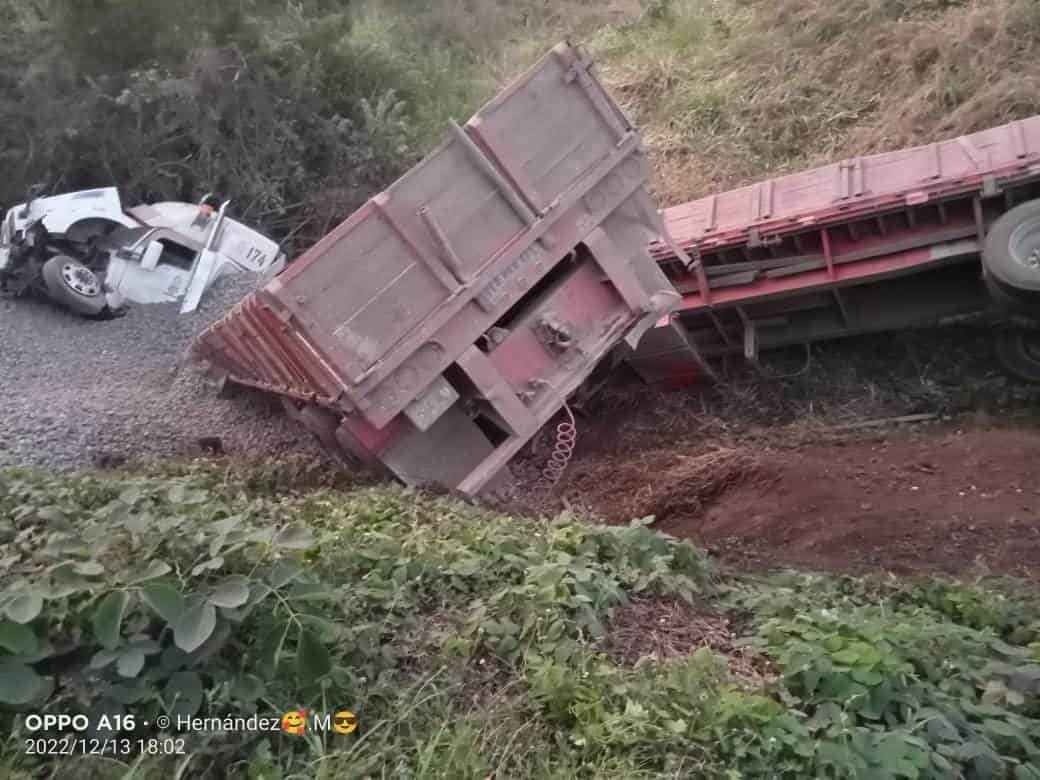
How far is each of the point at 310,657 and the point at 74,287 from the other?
711cm

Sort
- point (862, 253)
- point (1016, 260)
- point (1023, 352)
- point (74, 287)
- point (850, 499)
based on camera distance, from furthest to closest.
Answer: point (74, 287), point (1023, 352), point (862, 253), point (1016, 260), point (850, 499)

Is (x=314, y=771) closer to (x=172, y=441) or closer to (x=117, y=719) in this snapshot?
(x=117, y=719)

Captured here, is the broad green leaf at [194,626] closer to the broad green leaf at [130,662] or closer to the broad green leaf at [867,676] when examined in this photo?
the broad green leaf at [130,662]

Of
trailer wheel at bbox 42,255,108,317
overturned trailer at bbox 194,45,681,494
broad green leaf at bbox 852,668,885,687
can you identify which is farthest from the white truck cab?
broad green leaf at bbox 852,668,885,687

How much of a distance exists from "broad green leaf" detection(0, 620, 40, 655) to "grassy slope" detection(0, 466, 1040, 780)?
10 millimetres

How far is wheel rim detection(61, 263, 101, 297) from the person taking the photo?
352 inches

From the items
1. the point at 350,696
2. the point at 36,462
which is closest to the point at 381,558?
the point at 350,696

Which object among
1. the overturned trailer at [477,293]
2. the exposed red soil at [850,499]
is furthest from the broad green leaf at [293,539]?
the exposed red soil at [850,499]

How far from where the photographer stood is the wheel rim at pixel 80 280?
8.95 metres

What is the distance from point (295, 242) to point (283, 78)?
190 centimetres

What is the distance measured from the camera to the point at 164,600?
9.11 ft

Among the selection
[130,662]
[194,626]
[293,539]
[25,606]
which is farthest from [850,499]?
[25,606]

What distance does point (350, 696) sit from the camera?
3066 millimetres
